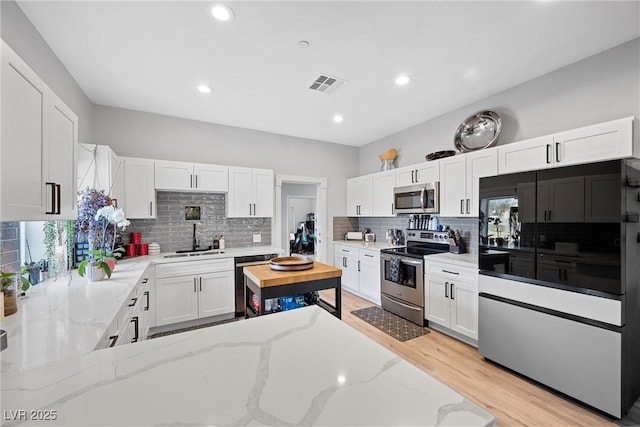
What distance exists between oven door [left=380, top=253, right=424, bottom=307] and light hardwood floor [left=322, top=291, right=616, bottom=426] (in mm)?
507

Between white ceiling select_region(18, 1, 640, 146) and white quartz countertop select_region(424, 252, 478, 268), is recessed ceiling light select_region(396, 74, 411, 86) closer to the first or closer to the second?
white ceiling select_region(18, 1, 640, 146)

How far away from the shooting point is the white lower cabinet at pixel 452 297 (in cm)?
286

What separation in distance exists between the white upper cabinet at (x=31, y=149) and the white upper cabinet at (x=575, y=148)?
12.0 feet

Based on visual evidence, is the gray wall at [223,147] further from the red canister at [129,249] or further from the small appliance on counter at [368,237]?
the red canister at [129,249]

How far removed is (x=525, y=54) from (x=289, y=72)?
2186mm

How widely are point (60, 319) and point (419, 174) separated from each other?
390 centimetres

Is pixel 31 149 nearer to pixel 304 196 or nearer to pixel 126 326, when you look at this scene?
pixel 126 326

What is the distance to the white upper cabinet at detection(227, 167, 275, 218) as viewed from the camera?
157 inches

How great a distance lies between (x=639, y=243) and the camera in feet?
6.56

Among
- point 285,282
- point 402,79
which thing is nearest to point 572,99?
point 402,79

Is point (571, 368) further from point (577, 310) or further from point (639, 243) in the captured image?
point (639, 243)

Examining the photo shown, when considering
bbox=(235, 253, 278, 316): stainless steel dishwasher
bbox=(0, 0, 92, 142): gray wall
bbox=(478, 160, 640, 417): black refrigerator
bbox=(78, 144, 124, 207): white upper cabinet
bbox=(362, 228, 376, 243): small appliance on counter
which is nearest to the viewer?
bbox=(0, 0, 92, 142): gray wall

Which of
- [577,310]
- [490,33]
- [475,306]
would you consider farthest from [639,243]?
[490,33]

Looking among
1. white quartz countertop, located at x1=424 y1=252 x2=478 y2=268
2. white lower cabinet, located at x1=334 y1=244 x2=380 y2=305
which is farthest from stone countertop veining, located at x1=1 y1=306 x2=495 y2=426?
white lower cabinet, located at x1=334 y1=244 x2=380 y2=305
